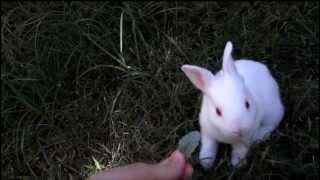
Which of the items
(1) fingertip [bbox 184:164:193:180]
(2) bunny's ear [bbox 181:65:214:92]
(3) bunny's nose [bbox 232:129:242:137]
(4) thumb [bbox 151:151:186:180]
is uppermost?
(2) bunny's ear [bbox 181:65:214:92]

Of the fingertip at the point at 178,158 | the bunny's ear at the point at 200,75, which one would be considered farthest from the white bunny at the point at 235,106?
the fingertip at the point at 178,158

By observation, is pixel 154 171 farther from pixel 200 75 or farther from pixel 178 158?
pixel 200 75

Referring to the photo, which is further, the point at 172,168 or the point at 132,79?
the point at 132,79

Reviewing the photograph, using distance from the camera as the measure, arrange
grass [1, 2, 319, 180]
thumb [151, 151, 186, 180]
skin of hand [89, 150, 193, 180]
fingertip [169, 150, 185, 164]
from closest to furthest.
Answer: skin of hand [89, 150, 193, 180]
thumb [151, 151, 186, 180]
fingertip [169, 150, 185, 164]
grass [1, 2, 319, 180]

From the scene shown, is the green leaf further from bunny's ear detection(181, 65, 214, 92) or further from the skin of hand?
bunny's ear detection(181, 65, 214, 92)

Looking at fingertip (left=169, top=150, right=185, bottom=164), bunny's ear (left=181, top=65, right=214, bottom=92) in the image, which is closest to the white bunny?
bunny's ear (left=181, top=65, right=214, bottom=92)

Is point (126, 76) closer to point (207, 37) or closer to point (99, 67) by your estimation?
point (99, 67)

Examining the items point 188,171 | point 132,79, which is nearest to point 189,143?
point 188,171
